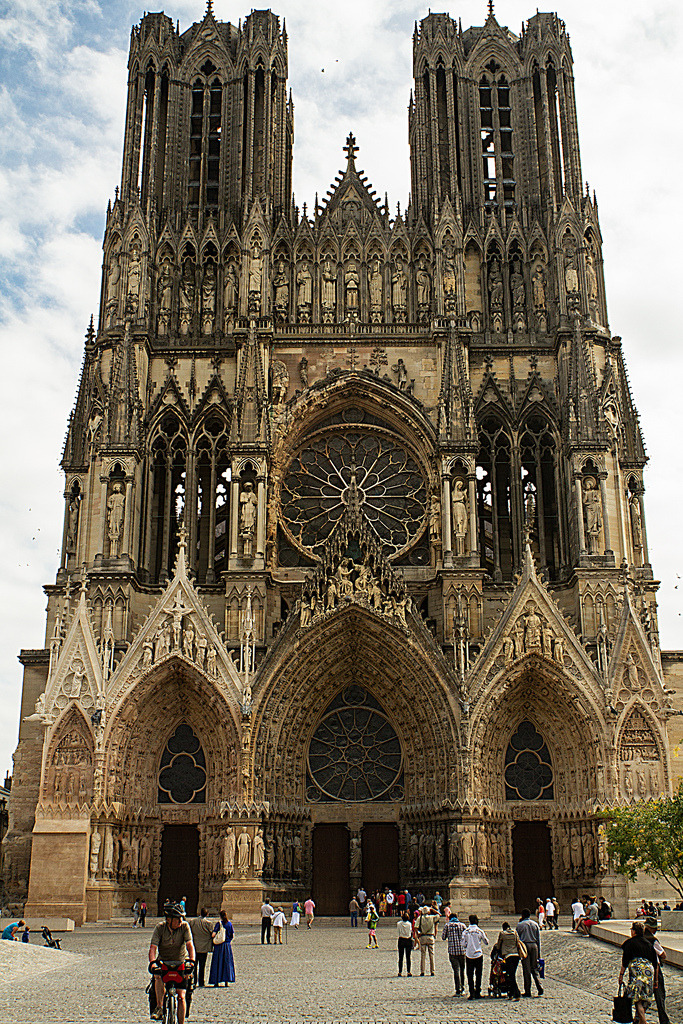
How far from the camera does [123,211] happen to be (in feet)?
121

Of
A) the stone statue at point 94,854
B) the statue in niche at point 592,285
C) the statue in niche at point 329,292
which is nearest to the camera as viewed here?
the stone statue at point 94,854

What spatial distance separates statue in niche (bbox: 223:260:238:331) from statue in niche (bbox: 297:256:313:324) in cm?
202

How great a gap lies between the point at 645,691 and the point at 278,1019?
63.0 ft

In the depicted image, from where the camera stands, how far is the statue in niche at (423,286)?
1405 inches

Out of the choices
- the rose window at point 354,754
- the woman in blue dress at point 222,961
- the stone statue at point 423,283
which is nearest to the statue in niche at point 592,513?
the rose window at point 354,754

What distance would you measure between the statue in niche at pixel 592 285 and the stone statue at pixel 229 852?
18734 mm

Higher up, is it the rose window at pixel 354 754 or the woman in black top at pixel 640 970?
the rose window at pixel 354 754

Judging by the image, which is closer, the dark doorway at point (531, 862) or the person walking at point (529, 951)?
the person walking at point (529, 951)

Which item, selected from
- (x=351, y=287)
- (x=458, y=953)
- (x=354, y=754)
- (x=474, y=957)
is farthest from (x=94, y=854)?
(x=351, y=287)

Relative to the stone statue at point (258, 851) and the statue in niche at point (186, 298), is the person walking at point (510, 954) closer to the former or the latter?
the stone statue at point (258, 851)

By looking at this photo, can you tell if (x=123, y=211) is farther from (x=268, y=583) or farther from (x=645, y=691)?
(x=645, y=691)

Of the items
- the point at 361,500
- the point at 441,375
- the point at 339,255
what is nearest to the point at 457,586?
the point at 361,500

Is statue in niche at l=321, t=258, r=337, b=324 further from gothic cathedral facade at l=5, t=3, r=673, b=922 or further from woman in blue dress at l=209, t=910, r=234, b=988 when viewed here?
woman in blue dress at l=209, t=910, r=234, b=988

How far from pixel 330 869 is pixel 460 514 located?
10.4 metres
